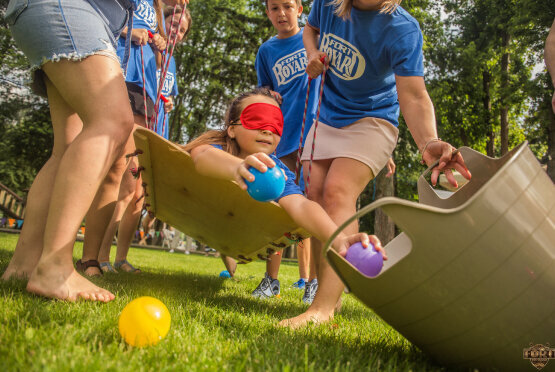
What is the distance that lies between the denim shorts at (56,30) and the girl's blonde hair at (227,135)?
0.65 meters

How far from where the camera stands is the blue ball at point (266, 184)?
1.58 metres

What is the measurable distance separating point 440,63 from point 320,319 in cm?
1616

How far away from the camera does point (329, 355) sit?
1483mm

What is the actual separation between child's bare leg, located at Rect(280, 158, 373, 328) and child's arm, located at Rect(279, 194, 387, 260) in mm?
347

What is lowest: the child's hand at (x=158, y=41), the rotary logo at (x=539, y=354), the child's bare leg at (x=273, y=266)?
the child's bare leg at (x=273, y=266)

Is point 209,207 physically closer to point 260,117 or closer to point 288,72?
point 260,117

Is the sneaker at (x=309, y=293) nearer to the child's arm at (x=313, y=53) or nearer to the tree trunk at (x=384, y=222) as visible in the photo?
the child's arm at (x=313, y=53)

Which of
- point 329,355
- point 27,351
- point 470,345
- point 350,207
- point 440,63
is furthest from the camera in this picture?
point 440,63

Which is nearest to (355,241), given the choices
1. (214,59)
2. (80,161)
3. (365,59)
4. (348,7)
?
(80,161)

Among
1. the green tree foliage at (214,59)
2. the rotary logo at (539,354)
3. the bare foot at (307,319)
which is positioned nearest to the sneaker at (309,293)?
the bare foot at (307,319)

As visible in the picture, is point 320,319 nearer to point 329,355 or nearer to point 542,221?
point 329,355

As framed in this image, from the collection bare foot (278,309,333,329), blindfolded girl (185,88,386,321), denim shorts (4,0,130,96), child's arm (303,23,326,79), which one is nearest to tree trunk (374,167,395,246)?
child's arm (303,23,326,79)

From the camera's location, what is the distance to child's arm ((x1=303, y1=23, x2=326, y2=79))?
104 inches

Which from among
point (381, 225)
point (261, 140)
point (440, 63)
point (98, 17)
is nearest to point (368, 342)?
point (261, 140)
